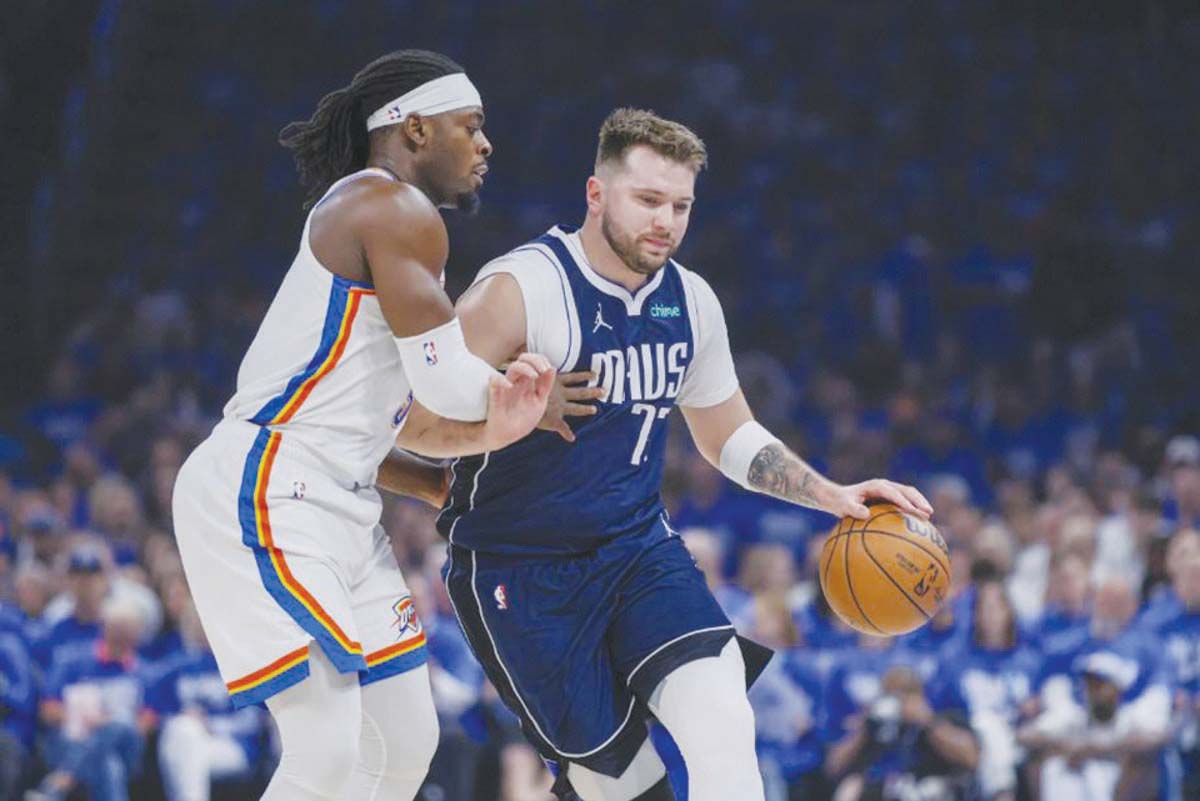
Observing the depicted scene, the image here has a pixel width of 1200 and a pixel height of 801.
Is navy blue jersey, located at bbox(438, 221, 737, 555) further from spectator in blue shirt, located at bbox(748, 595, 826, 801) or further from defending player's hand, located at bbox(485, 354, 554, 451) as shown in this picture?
spectator in blue shirt, located at bbox(748, 595, 826, 801)

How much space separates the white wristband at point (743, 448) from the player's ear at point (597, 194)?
2.49ft

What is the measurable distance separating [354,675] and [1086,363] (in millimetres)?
9581

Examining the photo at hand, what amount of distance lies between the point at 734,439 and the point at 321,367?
139 centimetres

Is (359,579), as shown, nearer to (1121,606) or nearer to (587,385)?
(587,385)

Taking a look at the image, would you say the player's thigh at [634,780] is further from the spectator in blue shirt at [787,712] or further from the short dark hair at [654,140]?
the spectator in blue shirt at [787,712]

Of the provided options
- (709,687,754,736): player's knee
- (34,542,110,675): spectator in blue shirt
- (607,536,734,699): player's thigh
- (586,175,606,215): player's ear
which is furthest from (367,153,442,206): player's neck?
(34,542,110,675): spectator in blue shirt

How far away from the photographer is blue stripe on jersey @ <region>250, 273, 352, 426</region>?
3.92m

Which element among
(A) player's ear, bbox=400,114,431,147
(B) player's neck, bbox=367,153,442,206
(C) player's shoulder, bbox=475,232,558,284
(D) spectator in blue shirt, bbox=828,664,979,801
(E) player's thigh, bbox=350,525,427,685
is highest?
(A) player's ear, bbox=400,114,431,147

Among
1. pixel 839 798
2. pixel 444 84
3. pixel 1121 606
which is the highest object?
pixel 444 84

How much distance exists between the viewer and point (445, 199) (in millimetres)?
4156

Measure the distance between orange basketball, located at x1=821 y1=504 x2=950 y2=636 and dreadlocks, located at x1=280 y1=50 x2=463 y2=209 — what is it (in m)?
1.59

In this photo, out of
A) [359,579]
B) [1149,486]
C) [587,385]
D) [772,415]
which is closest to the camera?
[359,579]

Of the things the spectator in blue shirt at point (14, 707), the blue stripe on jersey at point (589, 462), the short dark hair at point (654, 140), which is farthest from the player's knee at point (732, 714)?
the spectator in blue shirt at point (14, 707)

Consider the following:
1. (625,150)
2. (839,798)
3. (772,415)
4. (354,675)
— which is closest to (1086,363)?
(772,415)
